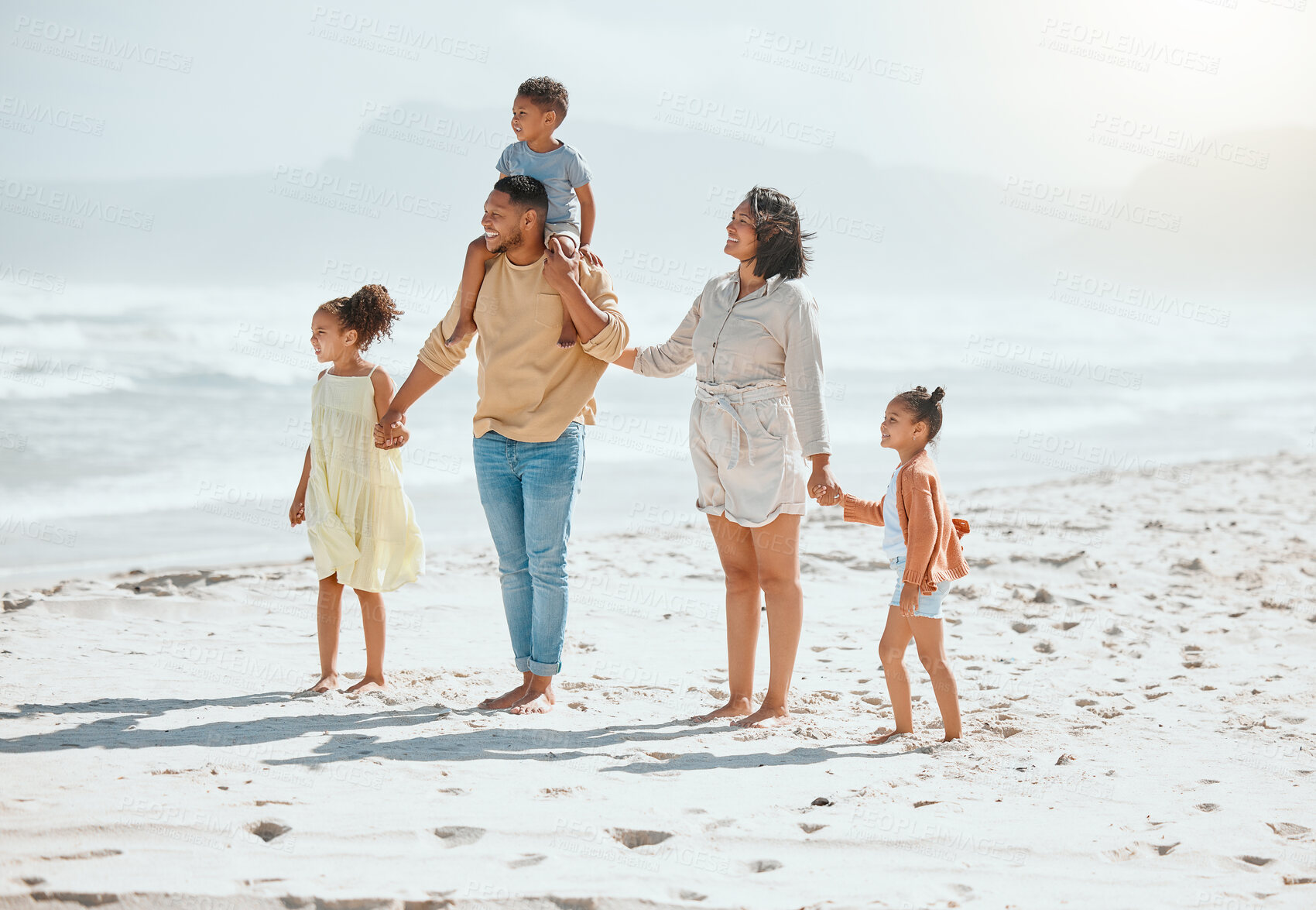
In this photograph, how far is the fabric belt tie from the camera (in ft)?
11.8

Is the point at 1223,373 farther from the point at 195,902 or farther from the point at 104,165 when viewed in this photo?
the point at 104,165

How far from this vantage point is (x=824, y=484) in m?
3.44

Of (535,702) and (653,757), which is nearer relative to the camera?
(653,757)

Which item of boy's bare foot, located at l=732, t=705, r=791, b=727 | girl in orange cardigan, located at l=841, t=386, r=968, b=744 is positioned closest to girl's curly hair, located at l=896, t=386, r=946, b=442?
girl in orange cardigan, located at l=841, t=386, r=968, b=744

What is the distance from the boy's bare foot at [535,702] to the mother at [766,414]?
2.46ft

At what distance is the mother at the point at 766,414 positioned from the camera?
3.53m

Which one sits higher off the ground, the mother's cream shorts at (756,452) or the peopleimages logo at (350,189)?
the peopleimages logo at (350,189)

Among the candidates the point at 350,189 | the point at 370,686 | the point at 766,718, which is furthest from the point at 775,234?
the point at 350,189

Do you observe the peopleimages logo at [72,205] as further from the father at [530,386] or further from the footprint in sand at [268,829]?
the footprint in sand at [268,829]

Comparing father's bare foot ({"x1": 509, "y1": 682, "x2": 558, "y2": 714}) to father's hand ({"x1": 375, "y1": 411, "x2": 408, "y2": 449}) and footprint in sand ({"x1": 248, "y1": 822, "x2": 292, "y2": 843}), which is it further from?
footprint in sand ({"x1": 248, "y1": 822, "x2": 292, "y2": 843})

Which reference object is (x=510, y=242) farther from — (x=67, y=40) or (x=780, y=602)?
(x=67, y=40)

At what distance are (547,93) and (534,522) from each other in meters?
1.70

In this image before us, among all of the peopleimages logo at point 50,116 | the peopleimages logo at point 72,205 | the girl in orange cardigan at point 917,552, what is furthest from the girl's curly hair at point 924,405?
the peopleimages logo at point 50,116

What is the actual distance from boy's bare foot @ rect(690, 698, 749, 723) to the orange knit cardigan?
2.89 ft
